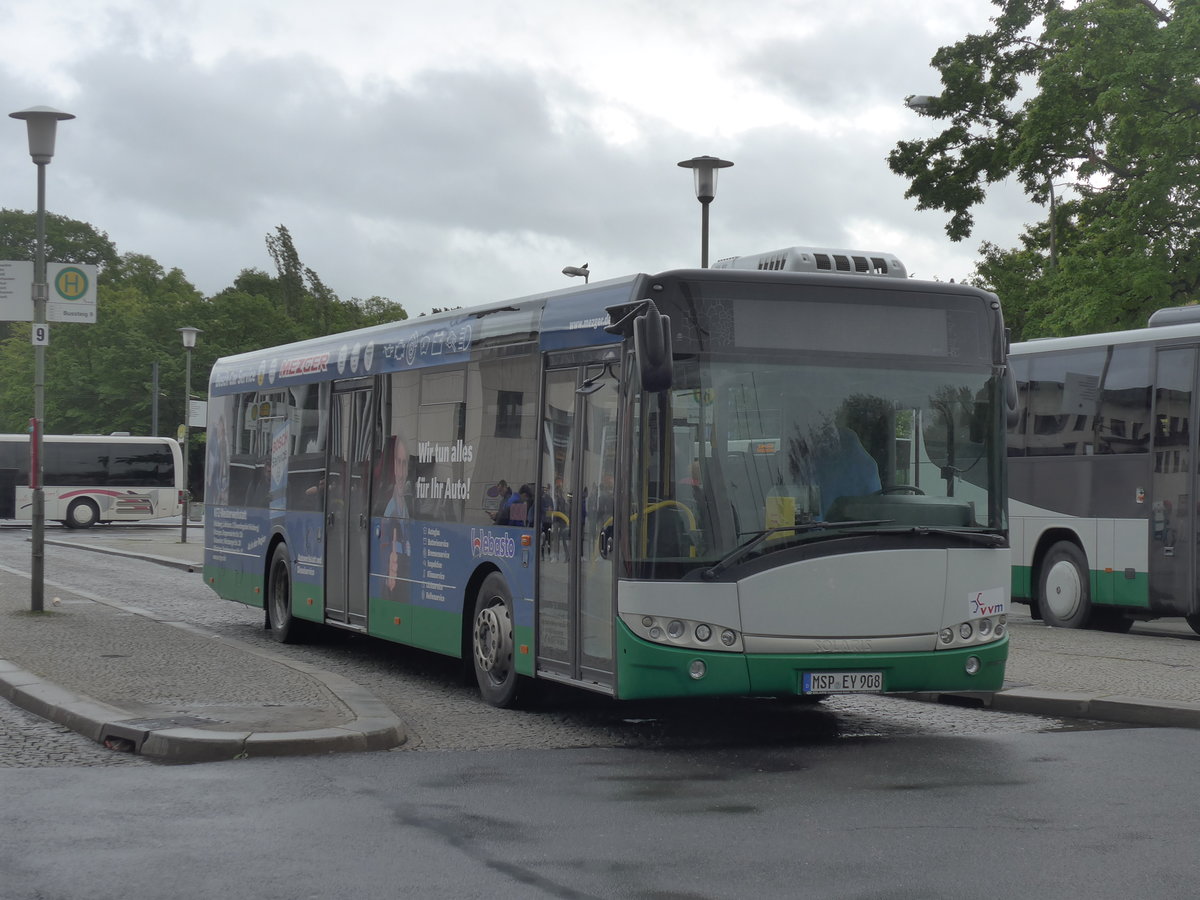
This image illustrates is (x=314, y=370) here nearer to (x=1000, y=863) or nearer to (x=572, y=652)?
(x=572, y=652)

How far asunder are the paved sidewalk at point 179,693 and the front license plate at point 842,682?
245cm

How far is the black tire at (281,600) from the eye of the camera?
1619cm

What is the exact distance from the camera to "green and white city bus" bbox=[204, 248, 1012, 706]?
962 centimetres

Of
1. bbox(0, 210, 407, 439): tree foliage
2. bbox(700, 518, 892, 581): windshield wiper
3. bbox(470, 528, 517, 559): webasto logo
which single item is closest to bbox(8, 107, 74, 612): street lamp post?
bbox(470, 528, 517, 559): webasto logo

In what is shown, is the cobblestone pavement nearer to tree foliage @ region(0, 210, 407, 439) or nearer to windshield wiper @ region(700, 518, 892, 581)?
Answer: windshield wiper @ region(700, 518, 892, 581)

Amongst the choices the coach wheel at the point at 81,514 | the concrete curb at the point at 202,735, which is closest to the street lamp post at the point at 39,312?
the concrete curb at the point at 202,735

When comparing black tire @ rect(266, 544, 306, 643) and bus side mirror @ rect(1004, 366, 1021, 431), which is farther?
black tire @ rect(266, 544, 306, 643)

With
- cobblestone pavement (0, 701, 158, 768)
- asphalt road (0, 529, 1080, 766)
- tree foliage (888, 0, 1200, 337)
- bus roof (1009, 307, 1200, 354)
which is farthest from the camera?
tree foliage (888, 0, 1200, 337)

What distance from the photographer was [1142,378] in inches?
707

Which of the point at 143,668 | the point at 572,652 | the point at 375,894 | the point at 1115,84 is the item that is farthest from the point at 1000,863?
the point at 1115,84

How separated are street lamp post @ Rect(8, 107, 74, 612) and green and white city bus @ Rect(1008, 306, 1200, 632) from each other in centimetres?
1089

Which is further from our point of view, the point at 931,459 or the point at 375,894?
the point at 931,459

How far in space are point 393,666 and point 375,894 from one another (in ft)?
28.4

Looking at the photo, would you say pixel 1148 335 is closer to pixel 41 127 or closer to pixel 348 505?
pixel 348 505
